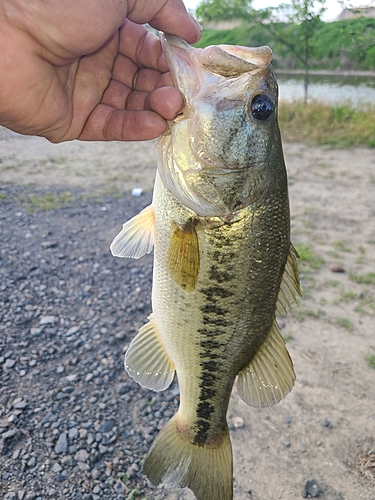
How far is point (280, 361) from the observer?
1963mm

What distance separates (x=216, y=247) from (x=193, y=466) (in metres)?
1.11

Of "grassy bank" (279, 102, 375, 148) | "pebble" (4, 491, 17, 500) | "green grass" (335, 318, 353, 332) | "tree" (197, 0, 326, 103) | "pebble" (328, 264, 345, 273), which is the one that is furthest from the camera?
"tree" (197, 0, 326, 103)

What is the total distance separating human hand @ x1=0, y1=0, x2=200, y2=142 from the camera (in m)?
1.63

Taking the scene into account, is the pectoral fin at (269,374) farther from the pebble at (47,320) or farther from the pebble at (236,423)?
the pebble at (47,320)

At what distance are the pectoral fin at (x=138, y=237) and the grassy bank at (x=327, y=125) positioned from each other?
9.37 meters

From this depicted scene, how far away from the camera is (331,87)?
22.0 meters

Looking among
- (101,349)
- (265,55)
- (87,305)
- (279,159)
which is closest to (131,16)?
(265,55)

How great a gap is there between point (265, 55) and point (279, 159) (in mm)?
394

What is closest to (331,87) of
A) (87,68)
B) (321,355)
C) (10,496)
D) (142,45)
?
(321,355)

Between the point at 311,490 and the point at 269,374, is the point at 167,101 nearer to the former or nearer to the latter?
the point at 269,374

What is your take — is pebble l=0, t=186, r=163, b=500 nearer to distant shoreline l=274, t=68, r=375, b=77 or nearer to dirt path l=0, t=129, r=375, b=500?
dirt path l=0, t=129, r=375, b=500

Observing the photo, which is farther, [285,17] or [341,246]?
[285,17]

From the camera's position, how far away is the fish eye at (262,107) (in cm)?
162

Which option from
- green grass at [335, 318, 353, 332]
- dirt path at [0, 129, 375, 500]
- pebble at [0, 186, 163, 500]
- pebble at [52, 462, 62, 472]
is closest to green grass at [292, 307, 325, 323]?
dirt path at [0, 129, 375, 500]
